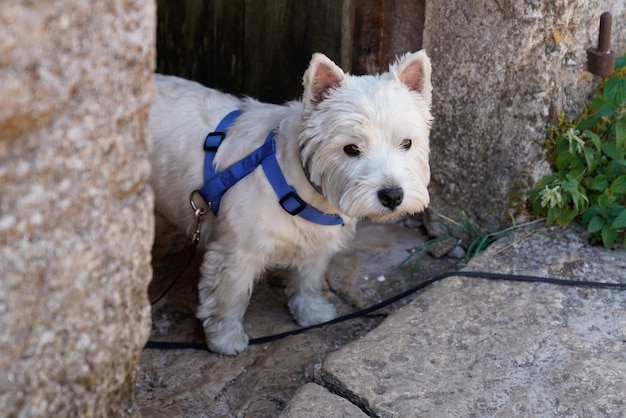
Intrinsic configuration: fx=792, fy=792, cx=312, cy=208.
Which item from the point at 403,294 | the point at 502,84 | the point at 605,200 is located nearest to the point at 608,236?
the point at 605,200

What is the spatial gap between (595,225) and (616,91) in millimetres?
728

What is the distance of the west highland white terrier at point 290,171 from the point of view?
11.0 ft

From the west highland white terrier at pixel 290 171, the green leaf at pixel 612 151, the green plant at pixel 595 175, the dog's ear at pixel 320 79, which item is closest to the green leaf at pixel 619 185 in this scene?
the green plant at pixel 595 175

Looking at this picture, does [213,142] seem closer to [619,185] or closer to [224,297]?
[224,297]

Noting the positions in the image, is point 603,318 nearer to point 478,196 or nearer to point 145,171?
point 478,196

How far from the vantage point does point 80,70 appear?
2.04 m

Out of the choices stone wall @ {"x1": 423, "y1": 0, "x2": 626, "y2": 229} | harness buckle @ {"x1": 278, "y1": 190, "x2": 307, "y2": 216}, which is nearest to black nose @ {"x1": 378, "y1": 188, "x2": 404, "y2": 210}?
harness buckle @ {"x1": 278, "y1": 190, "x2": 307, "y2": 216}

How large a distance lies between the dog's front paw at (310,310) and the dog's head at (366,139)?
1007mm

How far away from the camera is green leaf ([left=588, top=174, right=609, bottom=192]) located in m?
4.30

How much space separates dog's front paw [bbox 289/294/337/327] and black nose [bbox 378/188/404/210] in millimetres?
1238

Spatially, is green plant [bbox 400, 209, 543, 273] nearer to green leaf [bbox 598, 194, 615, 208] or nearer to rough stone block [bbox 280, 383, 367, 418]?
green leaf [bbox 598, 194, 615, 208]

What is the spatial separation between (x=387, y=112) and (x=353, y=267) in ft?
5.36

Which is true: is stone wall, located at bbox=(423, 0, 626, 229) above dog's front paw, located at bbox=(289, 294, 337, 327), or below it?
above

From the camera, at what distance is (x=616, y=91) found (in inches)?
167
